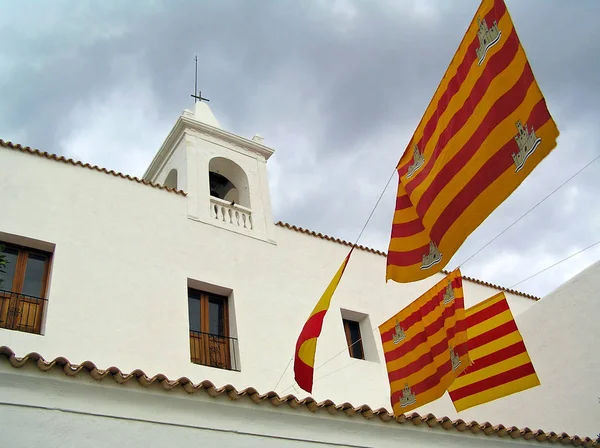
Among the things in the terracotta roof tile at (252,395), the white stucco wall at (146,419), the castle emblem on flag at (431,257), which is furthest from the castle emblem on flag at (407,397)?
the castle emblem on flag at (431,257)

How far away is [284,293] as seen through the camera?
1109cm

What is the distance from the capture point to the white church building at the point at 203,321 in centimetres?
619

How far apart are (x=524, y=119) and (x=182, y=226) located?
274 inches

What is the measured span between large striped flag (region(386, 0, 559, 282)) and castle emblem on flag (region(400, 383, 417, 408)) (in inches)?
85.5

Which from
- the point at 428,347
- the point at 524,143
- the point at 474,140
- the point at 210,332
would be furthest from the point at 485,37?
the point at 210,332

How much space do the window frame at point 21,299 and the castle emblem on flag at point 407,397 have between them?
4.89 m

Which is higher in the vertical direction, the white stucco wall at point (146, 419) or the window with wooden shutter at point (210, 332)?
the window with wooden shutter at point (210, 332)

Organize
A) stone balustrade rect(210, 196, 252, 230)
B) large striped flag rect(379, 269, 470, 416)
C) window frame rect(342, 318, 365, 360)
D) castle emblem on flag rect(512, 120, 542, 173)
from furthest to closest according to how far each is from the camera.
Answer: stone balustrade rect(210, 196, 252, 230) → window frame rect(342, 318, 365, 360) → large striped flag rect(379, 269, 470, 416) → castle emblem on flag rect(512, 120, 542, 173)

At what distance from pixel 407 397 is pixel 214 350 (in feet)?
10.5

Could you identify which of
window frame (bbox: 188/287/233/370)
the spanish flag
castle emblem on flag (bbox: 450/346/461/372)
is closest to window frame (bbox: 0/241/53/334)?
window frame (bbox: 188/287/233/370)

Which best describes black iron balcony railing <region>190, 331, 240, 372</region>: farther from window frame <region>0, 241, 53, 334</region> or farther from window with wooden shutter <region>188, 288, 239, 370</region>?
window frame <region>0, 241, 53, 334</region>

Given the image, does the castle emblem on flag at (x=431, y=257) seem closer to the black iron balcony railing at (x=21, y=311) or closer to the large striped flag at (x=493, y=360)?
the large striped flag at (x=493, y=360)

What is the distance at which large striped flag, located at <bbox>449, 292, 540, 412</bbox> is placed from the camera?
8.32 metres

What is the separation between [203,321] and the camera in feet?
33.1
